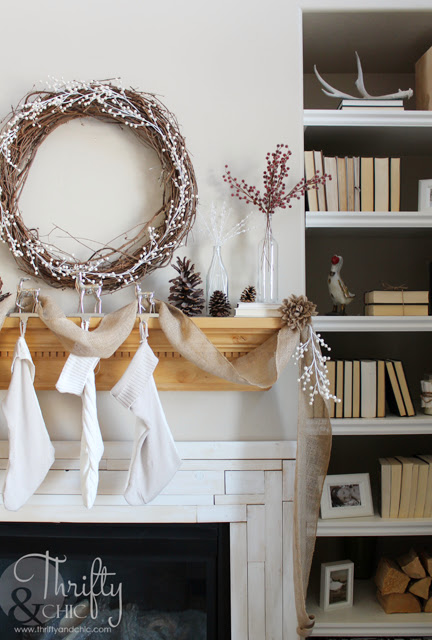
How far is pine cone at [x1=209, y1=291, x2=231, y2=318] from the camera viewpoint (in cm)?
151

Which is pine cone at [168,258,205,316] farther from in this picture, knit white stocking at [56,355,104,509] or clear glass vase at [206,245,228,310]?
knit white stocking at [56,355,104,509]

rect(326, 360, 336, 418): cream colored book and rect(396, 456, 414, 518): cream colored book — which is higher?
rect(326, 360, 336, 418): cream colored book

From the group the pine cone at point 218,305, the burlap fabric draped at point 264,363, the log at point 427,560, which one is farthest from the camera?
the log at point 427,560

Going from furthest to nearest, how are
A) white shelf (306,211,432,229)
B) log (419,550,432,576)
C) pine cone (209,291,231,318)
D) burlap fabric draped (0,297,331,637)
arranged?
log (419,550,432,576)
white shelf (306,211,432,229)
pine cone (209,291,231,318)
burlap fabric draped (0,297,331,637)

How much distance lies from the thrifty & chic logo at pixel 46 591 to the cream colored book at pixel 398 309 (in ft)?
3.85

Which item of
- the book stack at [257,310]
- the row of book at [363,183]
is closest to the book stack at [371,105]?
the row of book at [363,183]

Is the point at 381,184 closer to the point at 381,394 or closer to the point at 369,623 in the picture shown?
the point at 381,394

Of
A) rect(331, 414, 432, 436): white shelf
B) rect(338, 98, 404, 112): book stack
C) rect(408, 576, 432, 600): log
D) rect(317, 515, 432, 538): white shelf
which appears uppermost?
rect(338, 98, 404, 112): book stack

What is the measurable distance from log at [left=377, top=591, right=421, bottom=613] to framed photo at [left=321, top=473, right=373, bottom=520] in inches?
11.0

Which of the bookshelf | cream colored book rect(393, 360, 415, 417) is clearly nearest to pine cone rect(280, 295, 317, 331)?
the bookshelf

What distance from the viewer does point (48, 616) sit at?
1.61 meters

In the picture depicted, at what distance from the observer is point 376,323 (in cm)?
162

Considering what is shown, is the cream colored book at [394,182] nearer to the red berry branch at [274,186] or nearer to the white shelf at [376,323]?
the red berry branch at [274,186]

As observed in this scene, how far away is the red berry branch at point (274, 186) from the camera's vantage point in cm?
151
